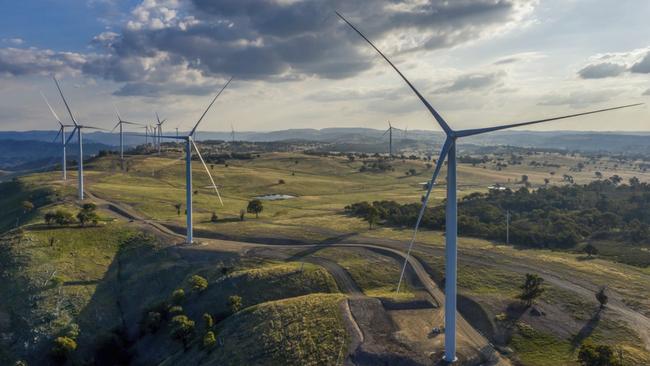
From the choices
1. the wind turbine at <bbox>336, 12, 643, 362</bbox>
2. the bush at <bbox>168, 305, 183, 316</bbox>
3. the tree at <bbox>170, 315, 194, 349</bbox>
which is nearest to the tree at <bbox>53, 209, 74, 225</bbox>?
the bush at <bbox>168, 305, 183, 316</bbox>

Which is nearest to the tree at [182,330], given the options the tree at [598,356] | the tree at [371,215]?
the tree at [598,356]

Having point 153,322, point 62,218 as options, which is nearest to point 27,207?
point 62,218

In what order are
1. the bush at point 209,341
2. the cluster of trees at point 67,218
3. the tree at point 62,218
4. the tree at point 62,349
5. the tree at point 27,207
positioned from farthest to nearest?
the tree at point 27,207 < the cluster of trees at point 67,218 < the tree at point 62,218 < the tree at point 62,349 < the bush at point 209,341

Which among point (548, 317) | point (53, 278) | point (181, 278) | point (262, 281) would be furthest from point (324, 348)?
point (53, 278)

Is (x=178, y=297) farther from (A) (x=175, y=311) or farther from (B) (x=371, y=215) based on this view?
(B) (x=371, y=215)

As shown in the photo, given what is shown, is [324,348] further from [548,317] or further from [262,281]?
[548,317]

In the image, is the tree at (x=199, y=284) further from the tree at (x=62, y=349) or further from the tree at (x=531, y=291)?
the tree at (x=531, y=291)

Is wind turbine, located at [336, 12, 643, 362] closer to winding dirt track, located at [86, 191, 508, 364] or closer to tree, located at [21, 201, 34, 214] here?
winding dirt track, located at [86, 191, 508, 364]
